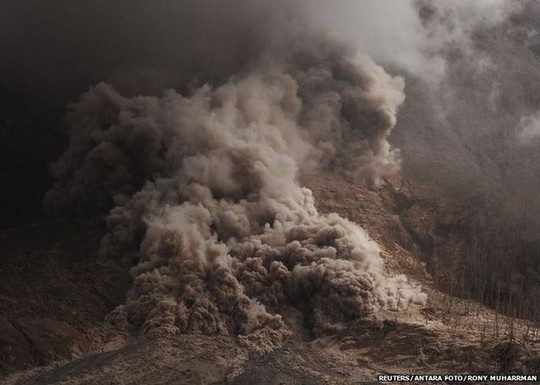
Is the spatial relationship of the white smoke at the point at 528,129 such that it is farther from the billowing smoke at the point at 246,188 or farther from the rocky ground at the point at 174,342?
the rocky ground at the point at 174,342

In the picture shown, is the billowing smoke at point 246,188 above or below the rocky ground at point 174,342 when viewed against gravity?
above

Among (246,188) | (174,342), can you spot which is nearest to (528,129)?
(246,188)

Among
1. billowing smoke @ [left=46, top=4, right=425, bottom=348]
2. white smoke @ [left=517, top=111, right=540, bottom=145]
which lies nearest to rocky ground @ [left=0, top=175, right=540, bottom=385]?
billowing smoke @ [left=46, top=4, right=425, bottom=348]

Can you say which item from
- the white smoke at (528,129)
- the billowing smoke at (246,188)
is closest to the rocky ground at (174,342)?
the billowing smoke at (246,188)

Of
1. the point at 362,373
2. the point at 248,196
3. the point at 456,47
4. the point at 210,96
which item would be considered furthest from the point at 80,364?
the point at 456,47

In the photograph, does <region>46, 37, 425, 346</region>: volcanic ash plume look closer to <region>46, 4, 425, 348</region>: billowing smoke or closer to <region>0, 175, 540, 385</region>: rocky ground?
<region>46, 4, 425, 348</region>: billowing smoke

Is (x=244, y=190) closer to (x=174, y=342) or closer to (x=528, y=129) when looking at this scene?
(x=174, y=342)

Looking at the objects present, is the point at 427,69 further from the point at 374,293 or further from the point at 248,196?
the point at 374,293
